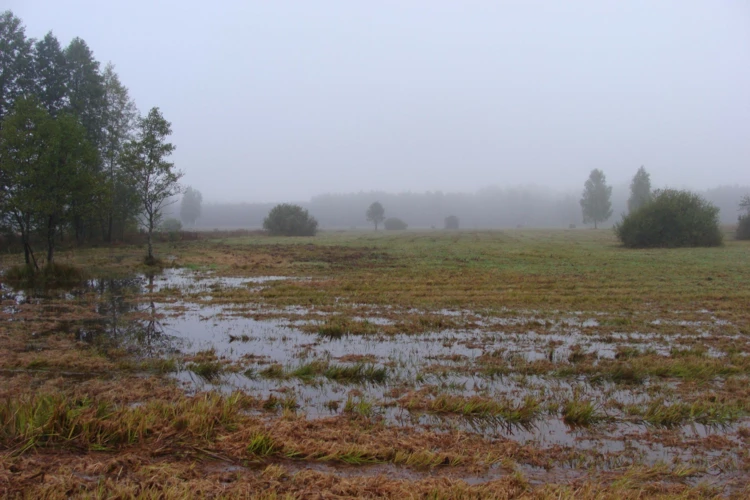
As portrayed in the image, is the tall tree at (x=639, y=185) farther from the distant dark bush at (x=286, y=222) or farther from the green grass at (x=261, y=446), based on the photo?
the green grass at (x=261, y=446)

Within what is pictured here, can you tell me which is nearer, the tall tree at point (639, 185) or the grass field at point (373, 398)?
the grass field at point (373, 398)

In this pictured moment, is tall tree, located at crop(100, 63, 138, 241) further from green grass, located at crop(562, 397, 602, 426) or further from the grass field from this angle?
green grass, located at crop(562, 397, 602, 426)

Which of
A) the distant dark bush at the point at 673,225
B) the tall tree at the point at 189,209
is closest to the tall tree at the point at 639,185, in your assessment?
the distant dark bush at the point at 673,225

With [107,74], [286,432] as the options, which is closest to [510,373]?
[286,432]

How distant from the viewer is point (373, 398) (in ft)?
22.8

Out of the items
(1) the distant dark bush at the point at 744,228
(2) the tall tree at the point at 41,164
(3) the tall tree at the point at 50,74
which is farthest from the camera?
(1) the distant dark bush at the point at 744,228

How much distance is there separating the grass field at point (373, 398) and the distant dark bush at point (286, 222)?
2444 inches

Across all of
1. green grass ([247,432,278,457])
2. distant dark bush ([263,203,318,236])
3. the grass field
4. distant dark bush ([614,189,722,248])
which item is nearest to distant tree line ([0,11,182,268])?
the grass field

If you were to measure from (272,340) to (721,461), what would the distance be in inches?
338

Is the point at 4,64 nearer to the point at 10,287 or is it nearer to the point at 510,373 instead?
the point at 10,287

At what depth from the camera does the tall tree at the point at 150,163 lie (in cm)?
→ 2675

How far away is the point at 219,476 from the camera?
4641 millimetres

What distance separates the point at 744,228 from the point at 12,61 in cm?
8494

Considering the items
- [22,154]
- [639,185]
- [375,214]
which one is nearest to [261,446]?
[22,154]
